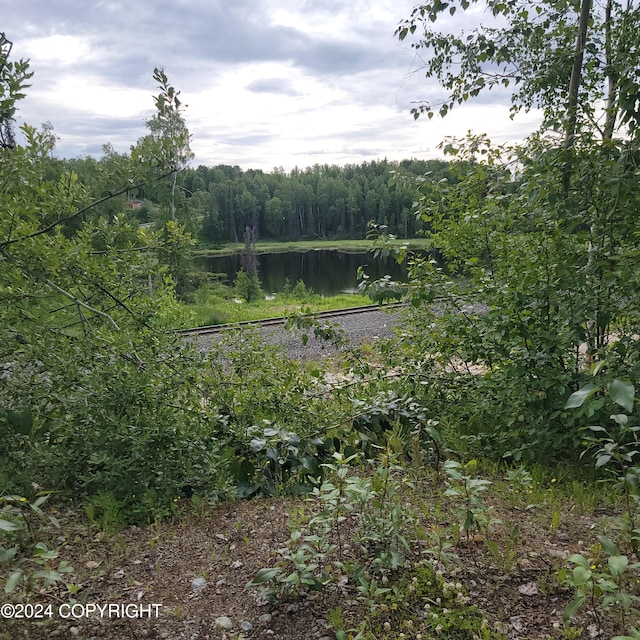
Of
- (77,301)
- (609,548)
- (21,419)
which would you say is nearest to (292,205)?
(77,301)

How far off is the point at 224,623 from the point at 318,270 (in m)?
41.6

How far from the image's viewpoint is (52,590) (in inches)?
90.9

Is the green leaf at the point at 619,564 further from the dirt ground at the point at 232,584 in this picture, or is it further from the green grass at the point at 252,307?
the green grass at the point at 252,307

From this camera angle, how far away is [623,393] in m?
1.45

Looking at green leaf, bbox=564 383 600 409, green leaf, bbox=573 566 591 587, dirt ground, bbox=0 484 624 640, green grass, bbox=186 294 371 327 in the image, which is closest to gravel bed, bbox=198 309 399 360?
green grass, bbox=186 294 371 327

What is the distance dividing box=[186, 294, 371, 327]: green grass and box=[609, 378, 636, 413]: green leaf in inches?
586

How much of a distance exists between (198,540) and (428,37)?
474 centimetres

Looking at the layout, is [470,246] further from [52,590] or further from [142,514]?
[52,590]

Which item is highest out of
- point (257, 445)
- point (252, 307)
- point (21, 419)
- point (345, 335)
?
point (21, 419)

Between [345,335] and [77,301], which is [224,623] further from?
[345,335]

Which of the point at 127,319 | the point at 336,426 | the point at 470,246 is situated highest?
the point at 470,246

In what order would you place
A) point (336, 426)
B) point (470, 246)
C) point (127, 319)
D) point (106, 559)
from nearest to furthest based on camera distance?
point (106, 559) → point (336, 426) → point (127, 319) → point (470, 246)

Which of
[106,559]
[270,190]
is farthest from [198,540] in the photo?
[270,190]

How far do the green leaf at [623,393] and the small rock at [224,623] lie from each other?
1.74m
